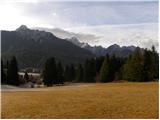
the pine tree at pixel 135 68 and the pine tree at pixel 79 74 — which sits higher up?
the pine tree at pixel 135 68

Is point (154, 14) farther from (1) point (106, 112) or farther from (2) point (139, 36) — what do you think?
(1) point (106, 112)

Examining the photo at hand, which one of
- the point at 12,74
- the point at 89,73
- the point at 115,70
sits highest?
the point at 115,70

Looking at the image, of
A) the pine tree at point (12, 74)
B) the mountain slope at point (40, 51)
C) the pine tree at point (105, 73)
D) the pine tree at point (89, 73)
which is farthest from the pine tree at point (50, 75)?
the mountain slope at point (40, 51)

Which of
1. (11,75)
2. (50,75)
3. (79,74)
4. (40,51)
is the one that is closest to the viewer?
(11,75)

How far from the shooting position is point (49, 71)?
31.7m

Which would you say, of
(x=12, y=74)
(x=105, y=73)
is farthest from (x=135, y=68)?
(x=12, y=74)

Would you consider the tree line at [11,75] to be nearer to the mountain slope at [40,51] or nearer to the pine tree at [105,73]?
the pine tree at [105,73]

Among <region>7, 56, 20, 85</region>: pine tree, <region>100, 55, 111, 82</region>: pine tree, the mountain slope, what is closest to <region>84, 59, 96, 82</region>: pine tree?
<region>100, 55, 111, 82</region>: pine tree

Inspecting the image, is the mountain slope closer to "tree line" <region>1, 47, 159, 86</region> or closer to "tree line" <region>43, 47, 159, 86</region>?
"tree line" <region>43, 47, 159, 86</region>

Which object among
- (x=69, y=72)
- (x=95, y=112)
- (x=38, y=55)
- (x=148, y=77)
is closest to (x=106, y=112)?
(x=95, y=112)

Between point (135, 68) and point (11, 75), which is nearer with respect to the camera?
point (135, 68)

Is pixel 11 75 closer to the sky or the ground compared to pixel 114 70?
closer to the ground

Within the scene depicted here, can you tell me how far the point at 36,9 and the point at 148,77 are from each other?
2203 cm

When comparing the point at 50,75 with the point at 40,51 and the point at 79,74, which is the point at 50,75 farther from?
the point at 40,51
